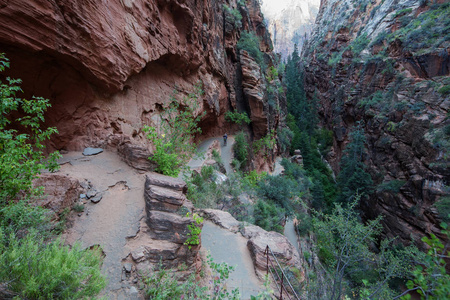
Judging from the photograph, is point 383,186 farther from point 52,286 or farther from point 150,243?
point 52,286

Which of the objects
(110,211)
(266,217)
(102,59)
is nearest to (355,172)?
(266,217)

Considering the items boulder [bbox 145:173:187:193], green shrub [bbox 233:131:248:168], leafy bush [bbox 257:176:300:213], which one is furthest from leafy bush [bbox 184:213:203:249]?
green shrub [bbox 233:131:248:168]

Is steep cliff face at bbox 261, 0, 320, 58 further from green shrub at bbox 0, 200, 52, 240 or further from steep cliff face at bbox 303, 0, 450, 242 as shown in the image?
green shrub at bbox 0, 200, 52, 240

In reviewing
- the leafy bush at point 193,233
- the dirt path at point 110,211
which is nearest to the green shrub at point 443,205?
the leafy bush at point 193,233

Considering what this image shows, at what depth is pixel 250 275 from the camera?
18.7ft

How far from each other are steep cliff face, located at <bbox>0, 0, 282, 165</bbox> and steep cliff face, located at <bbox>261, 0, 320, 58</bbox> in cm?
10243

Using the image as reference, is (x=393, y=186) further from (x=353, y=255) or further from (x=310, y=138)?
(x=310, y=138)

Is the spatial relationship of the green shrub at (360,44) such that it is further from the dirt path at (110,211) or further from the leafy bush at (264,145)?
the dirt path at (110,211)

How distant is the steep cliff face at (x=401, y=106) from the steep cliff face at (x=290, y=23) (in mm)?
71855

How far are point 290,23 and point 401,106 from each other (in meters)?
106

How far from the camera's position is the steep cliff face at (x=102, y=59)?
522 centimetres

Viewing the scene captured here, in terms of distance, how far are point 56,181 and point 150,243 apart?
256 centimetres

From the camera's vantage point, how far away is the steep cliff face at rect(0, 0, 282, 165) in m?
5.22

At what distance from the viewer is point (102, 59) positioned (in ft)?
22.1
